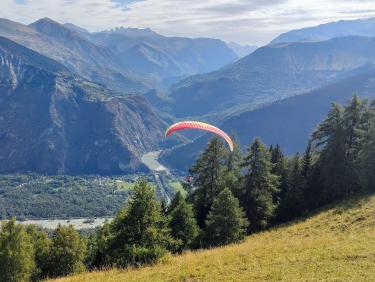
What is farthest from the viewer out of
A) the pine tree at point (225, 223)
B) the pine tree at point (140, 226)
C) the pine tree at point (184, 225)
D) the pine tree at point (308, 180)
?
the pine tree at point (308, 180)

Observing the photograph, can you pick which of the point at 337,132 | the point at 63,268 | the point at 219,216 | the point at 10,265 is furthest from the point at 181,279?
the point at 337,132

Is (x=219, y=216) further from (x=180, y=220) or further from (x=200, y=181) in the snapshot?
(x=200, y=181)

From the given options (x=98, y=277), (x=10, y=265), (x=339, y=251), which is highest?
(x=339, y=251)

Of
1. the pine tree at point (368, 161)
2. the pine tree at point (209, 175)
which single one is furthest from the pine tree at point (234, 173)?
the pine tree at point (368, 161)

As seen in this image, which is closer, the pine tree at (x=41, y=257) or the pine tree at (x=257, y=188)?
the pine tree at (x=41, y=257)

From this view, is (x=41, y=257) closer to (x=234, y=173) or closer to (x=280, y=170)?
(x=234, y=173)

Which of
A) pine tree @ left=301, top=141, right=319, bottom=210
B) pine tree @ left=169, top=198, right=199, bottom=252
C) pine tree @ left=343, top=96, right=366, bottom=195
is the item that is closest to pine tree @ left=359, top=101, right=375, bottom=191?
pine tree @ left=343, top=96, right=366, bottom=195

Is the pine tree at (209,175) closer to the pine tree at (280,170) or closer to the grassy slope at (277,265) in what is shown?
the pine tree at (280,170)
